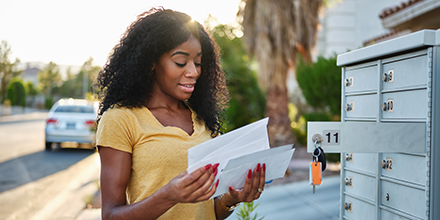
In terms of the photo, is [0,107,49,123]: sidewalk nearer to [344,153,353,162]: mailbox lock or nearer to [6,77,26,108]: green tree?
[6,77,26,108]: green tree

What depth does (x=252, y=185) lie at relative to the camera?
1371 millimetres

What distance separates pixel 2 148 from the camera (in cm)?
1105

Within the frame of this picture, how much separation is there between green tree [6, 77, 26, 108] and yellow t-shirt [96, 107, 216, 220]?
145 feet

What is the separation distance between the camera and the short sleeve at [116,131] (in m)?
1.39

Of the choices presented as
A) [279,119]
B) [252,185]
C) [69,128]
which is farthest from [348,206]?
[69,128]

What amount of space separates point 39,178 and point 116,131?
6731mm

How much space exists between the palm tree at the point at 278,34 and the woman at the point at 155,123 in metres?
8.08

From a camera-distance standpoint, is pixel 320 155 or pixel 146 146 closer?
pixel 146 146

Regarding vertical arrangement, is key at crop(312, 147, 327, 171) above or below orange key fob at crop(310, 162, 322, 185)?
above

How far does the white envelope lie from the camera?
1.19 m

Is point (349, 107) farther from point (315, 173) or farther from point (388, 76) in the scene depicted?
point (315, 173)

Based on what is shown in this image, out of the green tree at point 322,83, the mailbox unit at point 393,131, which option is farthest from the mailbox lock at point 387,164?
the green tree at point 322,83

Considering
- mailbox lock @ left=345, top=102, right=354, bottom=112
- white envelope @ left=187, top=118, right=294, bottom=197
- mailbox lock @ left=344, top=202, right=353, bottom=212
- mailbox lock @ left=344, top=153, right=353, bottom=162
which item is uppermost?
mailbox lock @ left=345, top=102, right=354, bottom=112

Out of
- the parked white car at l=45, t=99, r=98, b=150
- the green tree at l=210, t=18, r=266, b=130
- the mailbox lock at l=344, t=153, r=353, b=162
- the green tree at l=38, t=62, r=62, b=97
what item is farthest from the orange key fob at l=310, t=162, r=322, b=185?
the green tree at l=38, t=62, r=62, b=97
